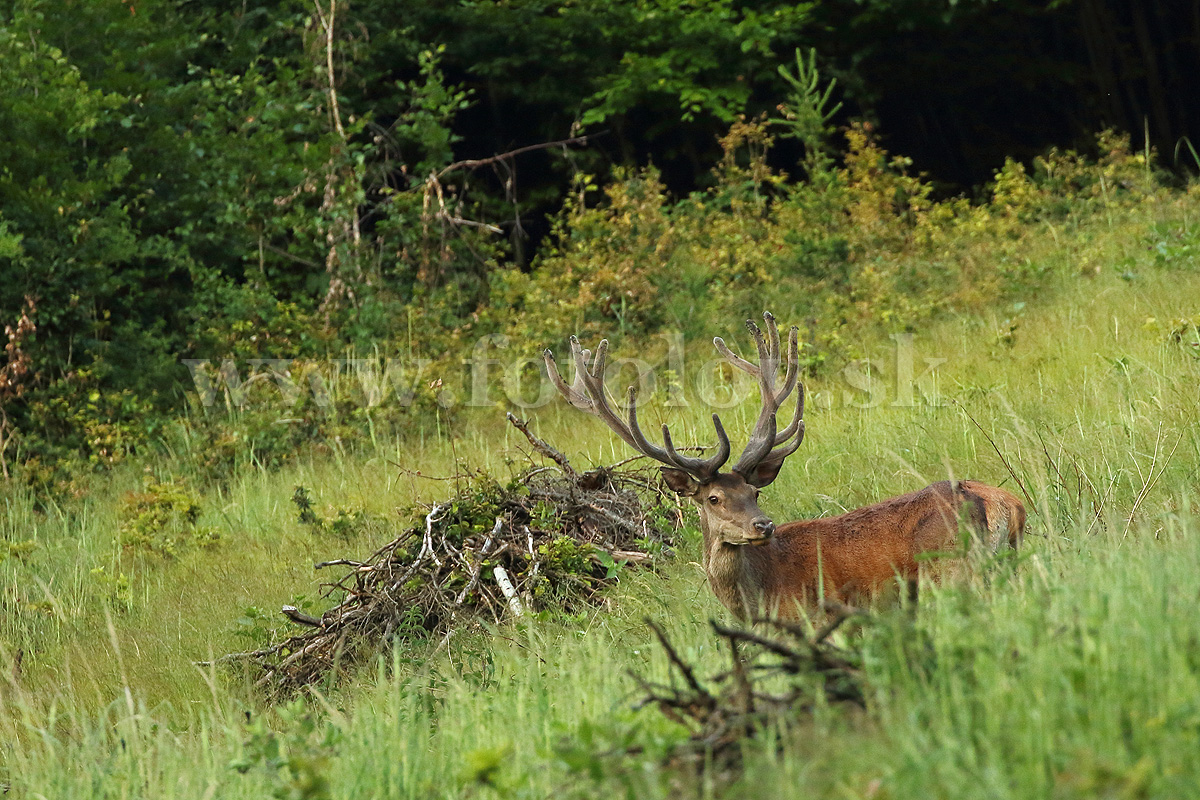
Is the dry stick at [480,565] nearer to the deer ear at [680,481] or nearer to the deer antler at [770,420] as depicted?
the deer ear at [680,481]

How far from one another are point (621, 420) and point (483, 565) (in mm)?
1016

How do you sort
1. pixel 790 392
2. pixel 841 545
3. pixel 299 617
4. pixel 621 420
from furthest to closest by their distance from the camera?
pixel 299 617
pixel 621 420
pixel 790 392
pixel 841 545

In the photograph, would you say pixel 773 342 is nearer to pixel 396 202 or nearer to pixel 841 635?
pixel 841 635

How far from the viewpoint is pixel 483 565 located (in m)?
6.47

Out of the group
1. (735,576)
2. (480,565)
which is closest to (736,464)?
(735,576)

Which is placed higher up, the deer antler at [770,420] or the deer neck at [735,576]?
the deer antler at [770,420]

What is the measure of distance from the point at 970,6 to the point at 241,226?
10.1m

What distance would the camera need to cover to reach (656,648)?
3.98 metres

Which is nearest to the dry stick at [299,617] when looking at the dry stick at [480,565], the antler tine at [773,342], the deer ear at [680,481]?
the dry stick at [480,565]

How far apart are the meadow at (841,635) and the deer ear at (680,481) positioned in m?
0.49

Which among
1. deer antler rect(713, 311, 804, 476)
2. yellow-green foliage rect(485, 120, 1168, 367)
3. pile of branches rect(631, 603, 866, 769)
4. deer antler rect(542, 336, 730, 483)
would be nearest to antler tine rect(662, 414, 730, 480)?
deer antler rect(542, 336, 730, 483)

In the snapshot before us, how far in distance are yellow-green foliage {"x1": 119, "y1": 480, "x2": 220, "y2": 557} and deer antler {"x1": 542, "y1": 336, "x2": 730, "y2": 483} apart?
3.37 m

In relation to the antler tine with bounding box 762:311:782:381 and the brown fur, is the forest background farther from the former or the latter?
the brown fur
